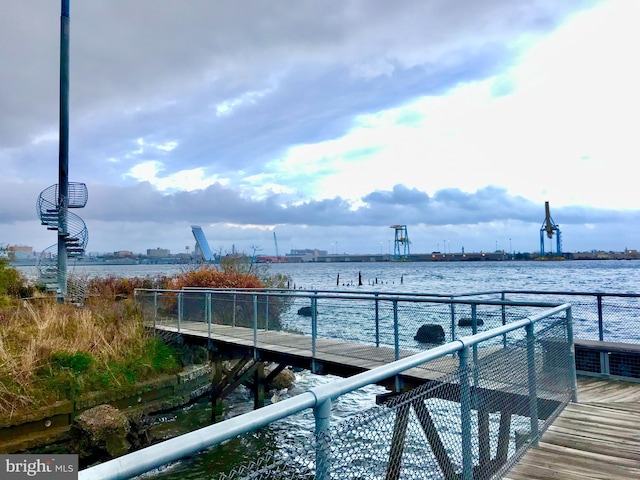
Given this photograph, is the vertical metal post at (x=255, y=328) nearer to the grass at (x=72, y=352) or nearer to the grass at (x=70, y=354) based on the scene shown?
the grass at (x=72, y=352)

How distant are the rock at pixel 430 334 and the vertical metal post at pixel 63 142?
1620 centimetres

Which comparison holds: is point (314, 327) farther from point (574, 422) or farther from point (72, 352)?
point (72, 352)

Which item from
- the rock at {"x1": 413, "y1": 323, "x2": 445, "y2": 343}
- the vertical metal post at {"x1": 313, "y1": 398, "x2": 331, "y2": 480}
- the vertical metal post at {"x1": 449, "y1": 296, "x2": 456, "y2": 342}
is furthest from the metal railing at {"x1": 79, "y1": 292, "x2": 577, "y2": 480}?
the rock at {"x1": 413, "y1": 323, "x2": 445, "y2": 343}

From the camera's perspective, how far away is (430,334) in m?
9.35

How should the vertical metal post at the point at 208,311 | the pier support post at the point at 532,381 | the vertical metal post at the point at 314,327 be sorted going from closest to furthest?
1. the pier support post at the point at 532,381
2. the vertical metal post at the point at 314,327
3. the vertical metal post at the point at 208,311

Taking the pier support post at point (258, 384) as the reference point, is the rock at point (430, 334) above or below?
above

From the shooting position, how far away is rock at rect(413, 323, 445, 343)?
29.9 feet

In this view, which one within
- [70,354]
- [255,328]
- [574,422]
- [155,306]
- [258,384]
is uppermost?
[155,306]


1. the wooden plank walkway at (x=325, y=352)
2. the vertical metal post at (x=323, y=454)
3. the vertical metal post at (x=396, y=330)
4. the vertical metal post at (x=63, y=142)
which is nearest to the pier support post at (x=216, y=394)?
the wooden plank walkway at (x=325, y=352)

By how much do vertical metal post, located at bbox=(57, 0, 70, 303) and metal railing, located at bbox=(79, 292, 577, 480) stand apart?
18629 millimetres

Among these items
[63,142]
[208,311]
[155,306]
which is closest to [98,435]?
[208,311]

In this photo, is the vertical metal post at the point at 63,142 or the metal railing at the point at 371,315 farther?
the vertical metal post at the point at 63,142

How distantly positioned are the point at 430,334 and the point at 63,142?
17868 mm

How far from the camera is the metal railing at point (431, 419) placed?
187cm
